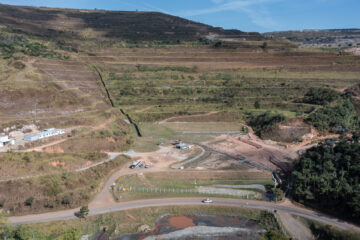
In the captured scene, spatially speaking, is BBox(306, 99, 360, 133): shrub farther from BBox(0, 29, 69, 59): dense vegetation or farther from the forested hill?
the forested hill

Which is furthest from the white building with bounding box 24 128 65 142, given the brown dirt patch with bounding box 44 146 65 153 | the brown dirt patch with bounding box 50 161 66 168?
the brown dirt patch with bounding box 50 161 66 168

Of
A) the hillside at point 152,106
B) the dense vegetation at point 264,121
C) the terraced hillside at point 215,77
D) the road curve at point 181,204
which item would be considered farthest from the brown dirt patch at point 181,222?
the terraced hillside at point 215,77

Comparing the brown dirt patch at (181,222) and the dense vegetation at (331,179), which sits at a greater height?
the dense vegetation at (331,179)

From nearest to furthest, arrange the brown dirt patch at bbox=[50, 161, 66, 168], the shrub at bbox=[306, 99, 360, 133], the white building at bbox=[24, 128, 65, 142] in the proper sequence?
1. the brown dirt patch at bbox=[50, 161, 66, 168]
2. the white building at bbox=[24, 128, 65, 142]
3. the shrub at bbox=[306, 99, 360, 133]

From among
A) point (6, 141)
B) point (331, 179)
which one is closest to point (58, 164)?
point (6, 141)

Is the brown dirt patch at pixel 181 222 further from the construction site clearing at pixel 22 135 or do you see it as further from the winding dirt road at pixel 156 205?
the construction site clearing at pixel 22 135

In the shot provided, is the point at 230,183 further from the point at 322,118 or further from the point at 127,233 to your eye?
the point at 322,118

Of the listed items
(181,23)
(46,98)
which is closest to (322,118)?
(46,98)
